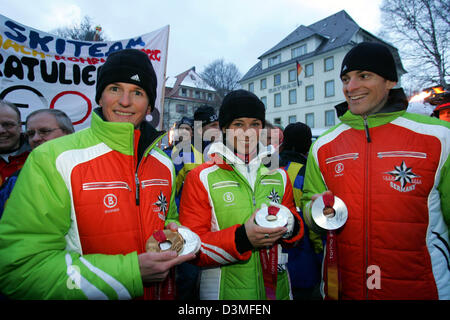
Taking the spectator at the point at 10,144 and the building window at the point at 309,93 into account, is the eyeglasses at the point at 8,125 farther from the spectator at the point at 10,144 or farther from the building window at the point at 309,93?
the building window at the point at 309,93

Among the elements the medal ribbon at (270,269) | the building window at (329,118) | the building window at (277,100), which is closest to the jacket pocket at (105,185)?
the medal ribbon at (270,269)

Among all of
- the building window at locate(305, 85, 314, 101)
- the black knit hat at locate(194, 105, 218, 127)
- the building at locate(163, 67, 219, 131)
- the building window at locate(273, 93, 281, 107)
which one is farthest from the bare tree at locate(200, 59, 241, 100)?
the black knit hat at locate(194, 105, 218, 127)

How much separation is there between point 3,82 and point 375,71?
515cm

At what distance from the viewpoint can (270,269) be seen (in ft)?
6.39

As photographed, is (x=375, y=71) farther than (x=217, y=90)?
No

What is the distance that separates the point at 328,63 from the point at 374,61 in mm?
36564

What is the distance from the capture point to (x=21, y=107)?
4117 millimetres

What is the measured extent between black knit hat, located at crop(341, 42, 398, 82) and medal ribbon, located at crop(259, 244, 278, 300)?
166 centimetres

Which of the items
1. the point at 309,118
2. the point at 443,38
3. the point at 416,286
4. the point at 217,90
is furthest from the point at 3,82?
the point at 217,90

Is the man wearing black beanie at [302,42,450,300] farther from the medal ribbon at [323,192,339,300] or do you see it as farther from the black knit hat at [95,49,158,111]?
the black knit hat at [95,49,158,111]

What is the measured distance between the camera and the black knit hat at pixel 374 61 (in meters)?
2.08

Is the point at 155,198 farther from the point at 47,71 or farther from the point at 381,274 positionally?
the point at 47,71

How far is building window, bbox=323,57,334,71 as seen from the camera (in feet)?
110
